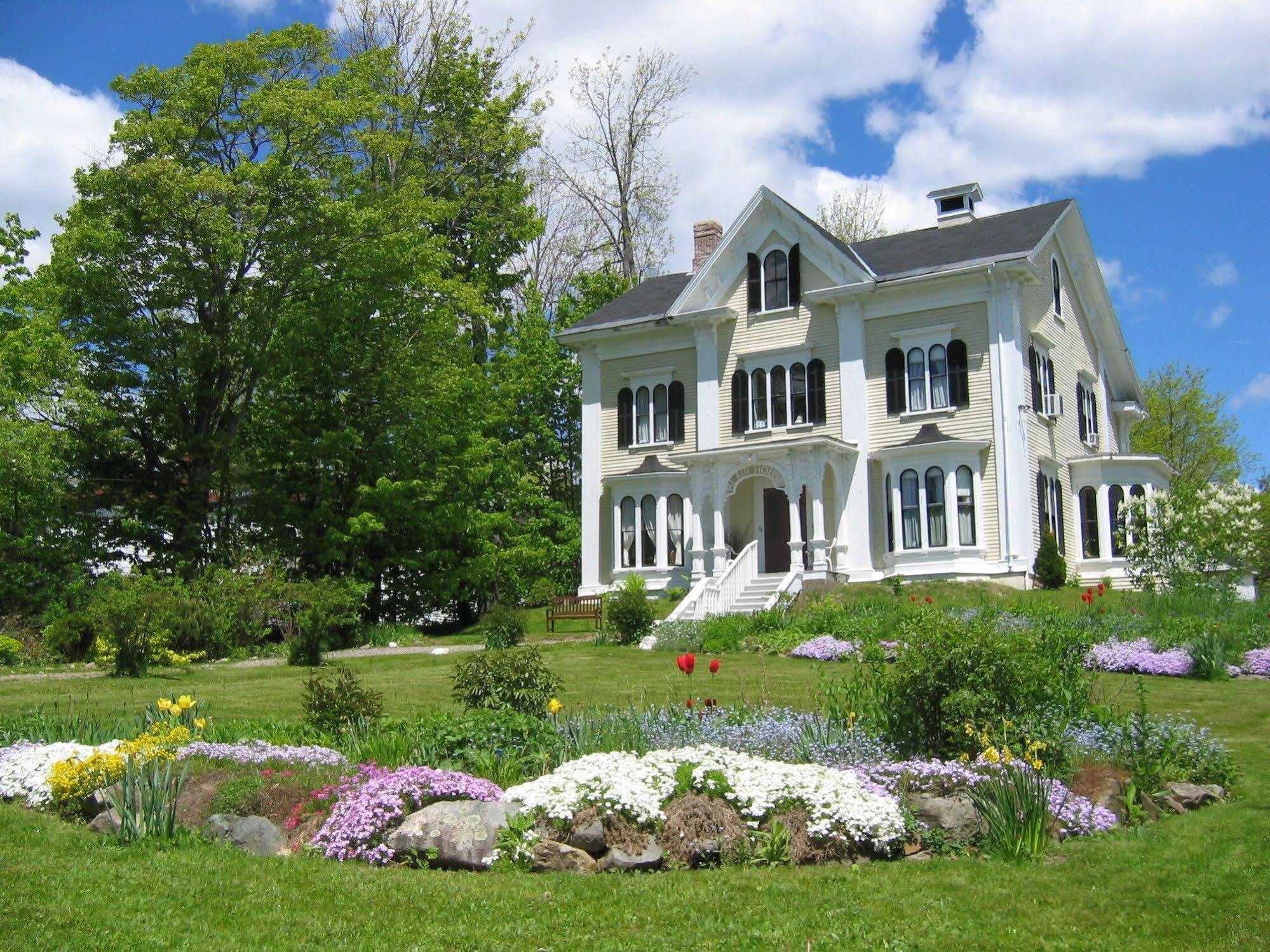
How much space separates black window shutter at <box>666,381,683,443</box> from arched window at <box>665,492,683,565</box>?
5.19 feet

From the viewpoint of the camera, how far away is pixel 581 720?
9.05 m

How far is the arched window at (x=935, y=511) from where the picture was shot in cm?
2652

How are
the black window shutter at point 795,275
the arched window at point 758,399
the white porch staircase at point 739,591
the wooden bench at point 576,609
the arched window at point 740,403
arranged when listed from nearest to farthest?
the white porch staircase at point 739,591
the wooden bench at point 576,609
the black window shutter at point 795,275
the arched window at point 758,399
the arched window at point 740,403

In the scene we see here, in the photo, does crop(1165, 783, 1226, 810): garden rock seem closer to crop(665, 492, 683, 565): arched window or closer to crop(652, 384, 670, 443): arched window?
crop(665, 492, 683, 565): arched window

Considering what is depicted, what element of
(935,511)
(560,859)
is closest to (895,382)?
(935,511)

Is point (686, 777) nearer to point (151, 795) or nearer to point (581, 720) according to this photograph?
point (581, 720)

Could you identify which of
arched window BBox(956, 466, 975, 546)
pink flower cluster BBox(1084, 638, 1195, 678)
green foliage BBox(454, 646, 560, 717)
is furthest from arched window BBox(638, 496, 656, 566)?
green foliage BBox(454, 646, 560, 717)

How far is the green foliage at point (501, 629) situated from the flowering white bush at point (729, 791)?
43.7ft

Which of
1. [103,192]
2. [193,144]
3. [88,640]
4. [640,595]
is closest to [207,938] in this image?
[640,595]

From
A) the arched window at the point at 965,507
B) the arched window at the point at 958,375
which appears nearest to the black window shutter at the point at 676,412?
the arched window at the point at 958,375

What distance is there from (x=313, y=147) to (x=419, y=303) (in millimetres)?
4425

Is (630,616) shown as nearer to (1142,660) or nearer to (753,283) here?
(1142,660)

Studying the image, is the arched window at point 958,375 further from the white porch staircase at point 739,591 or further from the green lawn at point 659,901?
the green lawn at point 659,901

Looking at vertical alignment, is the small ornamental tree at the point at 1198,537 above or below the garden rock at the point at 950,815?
above
